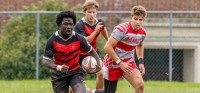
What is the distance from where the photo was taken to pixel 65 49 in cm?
1019

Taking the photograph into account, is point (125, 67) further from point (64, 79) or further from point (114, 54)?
point (64, 79)

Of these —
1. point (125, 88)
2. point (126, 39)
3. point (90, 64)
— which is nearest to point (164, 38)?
point (125, 88)

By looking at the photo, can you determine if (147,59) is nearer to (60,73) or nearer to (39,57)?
(39,57)

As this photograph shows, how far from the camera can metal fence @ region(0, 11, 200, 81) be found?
Answer: 67.8ft

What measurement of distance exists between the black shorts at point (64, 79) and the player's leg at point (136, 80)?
0.94 metres

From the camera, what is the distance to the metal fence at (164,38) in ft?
67.8

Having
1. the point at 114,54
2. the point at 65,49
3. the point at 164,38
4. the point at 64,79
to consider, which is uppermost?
the point at 65,49

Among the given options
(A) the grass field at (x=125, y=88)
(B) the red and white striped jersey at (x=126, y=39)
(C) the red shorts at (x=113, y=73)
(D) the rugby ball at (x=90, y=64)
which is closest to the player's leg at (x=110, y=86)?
(C) the red shorts at (x=113, y=73)

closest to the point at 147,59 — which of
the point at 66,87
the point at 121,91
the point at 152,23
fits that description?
the point at 152,23

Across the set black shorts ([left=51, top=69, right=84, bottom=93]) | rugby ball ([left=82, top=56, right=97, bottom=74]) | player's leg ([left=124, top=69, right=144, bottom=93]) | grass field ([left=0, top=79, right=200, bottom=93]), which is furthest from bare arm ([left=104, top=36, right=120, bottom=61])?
grass field ([left=0, top=79, right=200, bottom=93])

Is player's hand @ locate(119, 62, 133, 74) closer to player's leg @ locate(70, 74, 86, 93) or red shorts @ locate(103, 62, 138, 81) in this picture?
red shorts @ locate(103, 62, 138, 81)

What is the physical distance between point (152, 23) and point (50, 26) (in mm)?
3385

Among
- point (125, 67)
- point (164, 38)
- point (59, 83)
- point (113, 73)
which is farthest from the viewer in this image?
point (164, 38)

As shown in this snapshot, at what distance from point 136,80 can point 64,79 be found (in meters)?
1.20
